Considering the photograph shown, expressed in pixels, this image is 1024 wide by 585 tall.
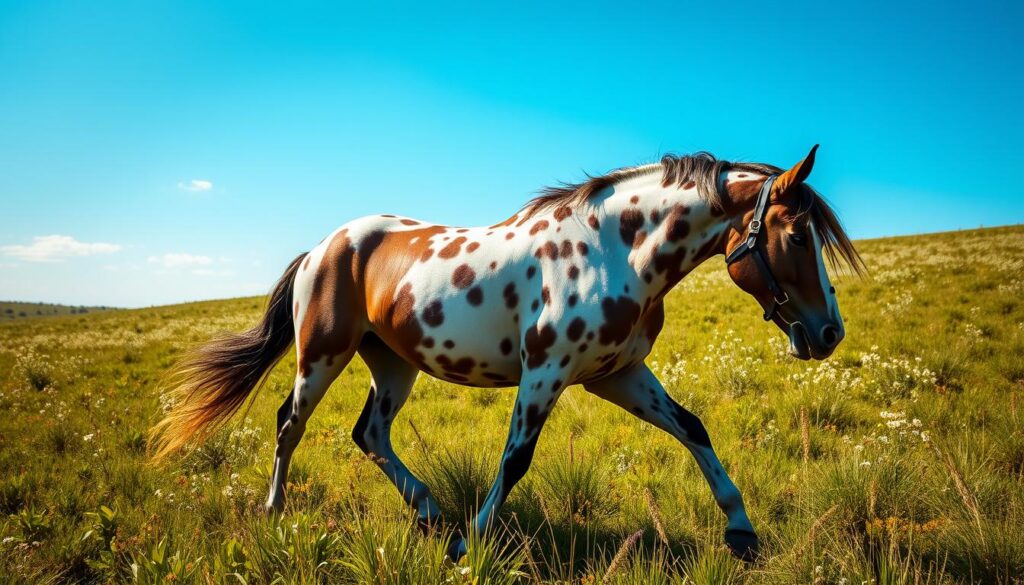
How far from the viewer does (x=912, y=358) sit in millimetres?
7453

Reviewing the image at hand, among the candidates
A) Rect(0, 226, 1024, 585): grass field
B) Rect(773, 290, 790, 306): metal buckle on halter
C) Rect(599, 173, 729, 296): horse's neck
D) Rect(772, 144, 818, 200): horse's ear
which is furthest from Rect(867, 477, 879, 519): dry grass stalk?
Rect(772, 144, 818, 200): horse's ear

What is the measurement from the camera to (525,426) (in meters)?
3.17

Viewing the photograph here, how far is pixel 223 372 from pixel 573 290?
329 cm

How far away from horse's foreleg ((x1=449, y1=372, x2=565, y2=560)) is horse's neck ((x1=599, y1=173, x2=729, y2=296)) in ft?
2.84

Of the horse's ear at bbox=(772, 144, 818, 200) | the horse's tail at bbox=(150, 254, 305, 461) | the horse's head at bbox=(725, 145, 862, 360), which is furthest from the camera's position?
the horse's tail at bbox=(150, 254, 305, 461)

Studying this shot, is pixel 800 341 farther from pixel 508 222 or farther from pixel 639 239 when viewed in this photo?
pixel 508 222

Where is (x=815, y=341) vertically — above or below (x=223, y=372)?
above

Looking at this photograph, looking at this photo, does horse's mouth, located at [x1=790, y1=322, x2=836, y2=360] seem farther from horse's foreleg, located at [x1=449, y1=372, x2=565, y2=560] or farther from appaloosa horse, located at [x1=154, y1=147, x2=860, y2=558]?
horse's foreleg, located at [x1=449, y1=372, x2=565, y2=560]

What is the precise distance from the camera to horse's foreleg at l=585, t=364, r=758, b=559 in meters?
3.21

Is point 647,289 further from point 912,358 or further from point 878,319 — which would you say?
point 878,319

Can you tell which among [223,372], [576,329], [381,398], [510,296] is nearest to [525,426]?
[576,329]

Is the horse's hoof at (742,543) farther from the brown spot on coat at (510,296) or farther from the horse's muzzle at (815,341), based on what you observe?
the brown spot on coat at (510,296)

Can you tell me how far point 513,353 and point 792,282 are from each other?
176 cm

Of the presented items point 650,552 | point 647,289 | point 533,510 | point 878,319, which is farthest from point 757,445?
point 878,319
